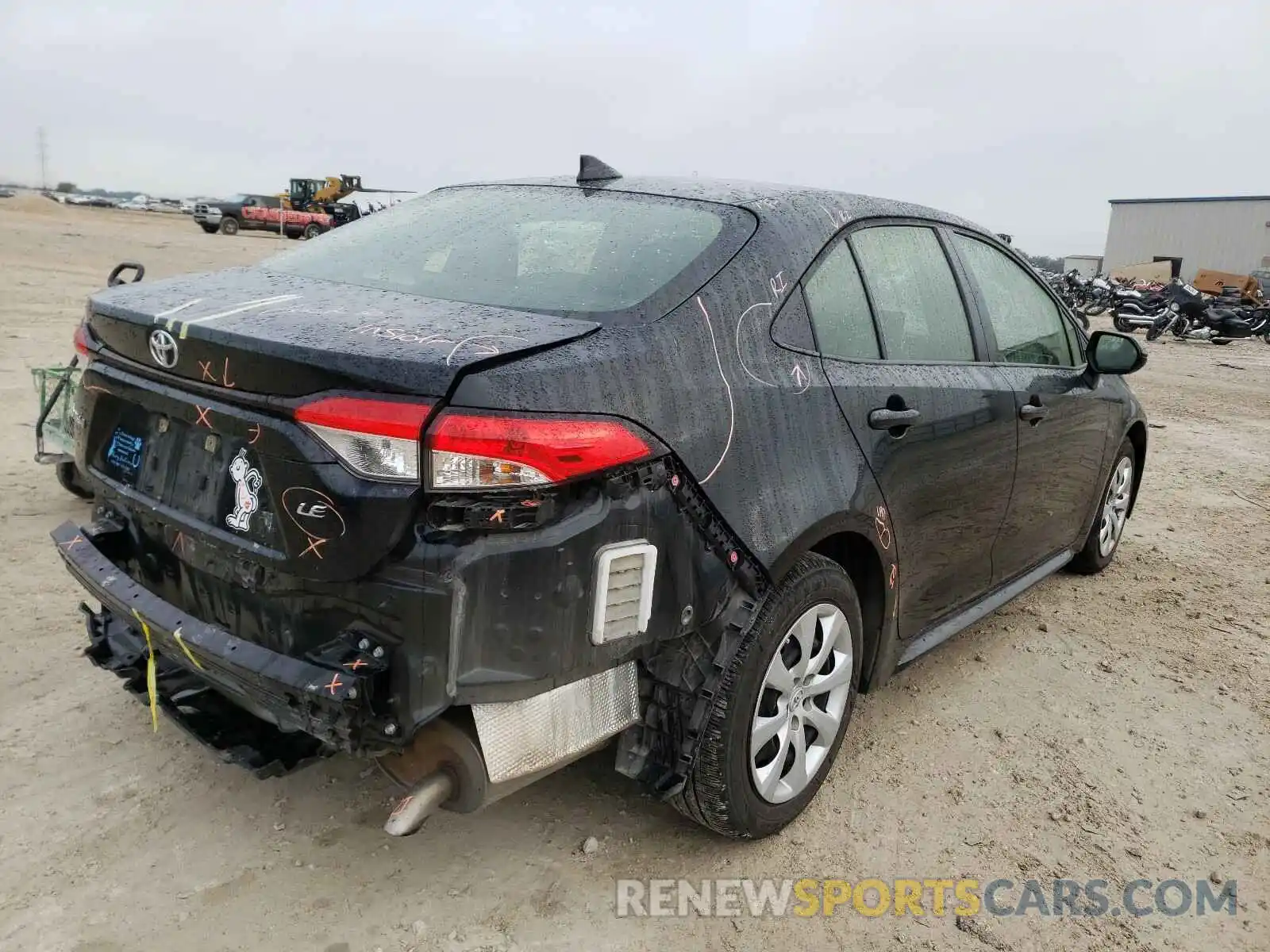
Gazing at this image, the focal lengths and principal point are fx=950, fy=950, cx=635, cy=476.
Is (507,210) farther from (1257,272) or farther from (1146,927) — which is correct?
(1257,272)

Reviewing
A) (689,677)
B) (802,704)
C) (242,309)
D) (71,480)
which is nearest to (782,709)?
(802,704)

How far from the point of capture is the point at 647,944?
227 centimetres

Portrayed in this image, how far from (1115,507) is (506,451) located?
4144 mm

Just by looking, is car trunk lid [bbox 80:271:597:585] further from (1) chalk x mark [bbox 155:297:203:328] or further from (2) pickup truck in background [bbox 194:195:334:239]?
(2) pickup truck in background [bbox 194:195:334:239]

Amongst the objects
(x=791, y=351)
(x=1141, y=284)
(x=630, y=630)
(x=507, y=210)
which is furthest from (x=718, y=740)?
(x=1141, y=284)

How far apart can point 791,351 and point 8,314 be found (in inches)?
443

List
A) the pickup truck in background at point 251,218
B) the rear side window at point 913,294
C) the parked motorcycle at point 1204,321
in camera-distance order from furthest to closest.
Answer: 1. the pickup truck in background at point 251,218
2. the parked motorcycle at point 1204,321
3. the rear side window at point 913,294

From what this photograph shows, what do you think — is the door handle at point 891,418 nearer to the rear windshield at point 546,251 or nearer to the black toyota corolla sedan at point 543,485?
the black toyota corolla sedan at point 543,485

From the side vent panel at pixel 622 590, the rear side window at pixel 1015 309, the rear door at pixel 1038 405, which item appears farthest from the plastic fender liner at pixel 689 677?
the rear side window at pixel 1015 309

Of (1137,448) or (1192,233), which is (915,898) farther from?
(1192,233)

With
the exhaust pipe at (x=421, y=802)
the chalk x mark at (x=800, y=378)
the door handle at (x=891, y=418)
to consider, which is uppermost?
the chalk x mark at (x=800, y=378)

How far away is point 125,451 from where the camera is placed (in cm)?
243

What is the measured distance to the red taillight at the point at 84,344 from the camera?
2538 mm

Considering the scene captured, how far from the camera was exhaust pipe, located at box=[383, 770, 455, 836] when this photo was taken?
206cm
